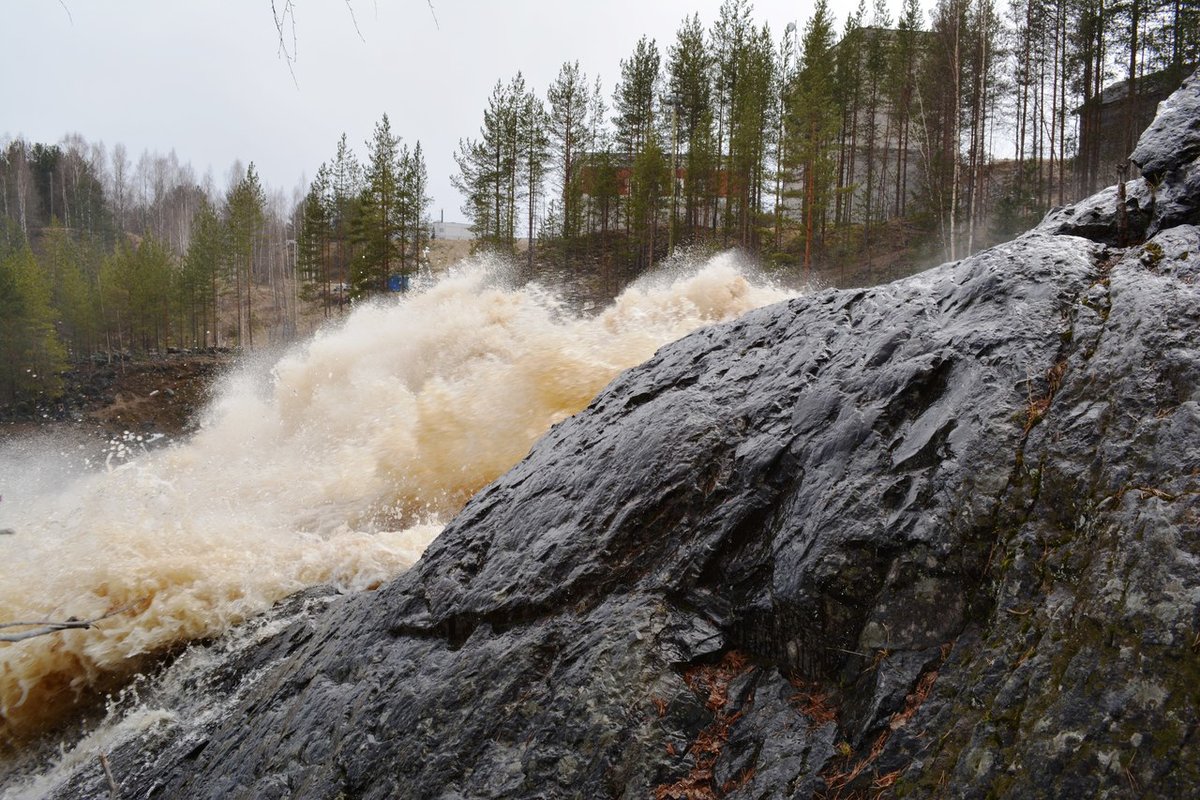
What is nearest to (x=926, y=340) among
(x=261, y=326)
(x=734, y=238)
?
(x=734, y=238)

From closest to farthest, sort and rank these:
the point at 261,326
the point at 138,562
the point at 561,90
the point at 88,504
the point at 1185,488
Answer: the point at 1185,488 < the point at 138,562 < the point at 88,504 < the point at 561,90 < the point at 261,326

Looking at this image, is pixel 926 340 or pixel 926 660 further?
pixel 926 340

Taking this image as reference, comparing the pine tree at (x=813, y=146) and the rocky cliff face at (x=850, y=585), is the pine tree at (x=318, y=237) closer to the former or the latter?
the pine tree at (x=813, y=146)

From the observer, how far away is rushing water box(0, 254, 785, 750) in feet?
20.4

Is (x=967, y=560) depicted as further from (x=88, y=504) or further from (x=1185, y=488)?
(x=88, y=504)

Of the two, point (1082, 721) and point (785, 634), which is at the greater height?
point (1082, 721)

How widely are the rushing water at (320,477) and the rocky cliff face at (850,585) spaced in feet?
5.34

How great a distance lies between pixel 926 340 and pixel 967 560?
1408mm

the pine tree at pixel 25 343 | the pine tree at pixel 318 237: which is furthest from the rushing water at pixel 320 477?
the pine tree at pixel 318 237

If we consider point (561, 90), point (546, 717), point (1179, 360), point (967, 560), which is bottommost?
point (546, 717)

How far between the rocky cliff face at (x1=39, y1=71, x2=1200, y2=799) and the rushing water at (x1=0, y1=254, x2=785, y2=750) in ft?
5.34

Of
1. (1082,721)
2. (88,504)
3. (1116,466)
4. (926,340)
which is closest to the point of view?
(1082,721)

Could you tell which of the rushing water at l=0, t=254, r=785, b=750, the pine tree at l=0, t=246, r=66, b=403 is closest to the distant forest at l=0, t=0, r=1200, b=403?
the pine tree at l=0, t=246, r=66, b=403

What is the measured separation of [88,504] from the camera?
867 cm
